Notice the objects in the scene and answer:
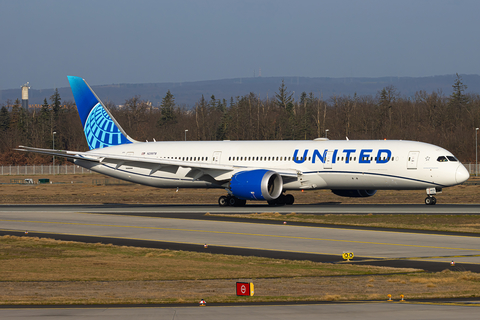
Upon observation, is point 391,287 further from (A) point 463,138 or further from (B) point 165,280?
(A) point 463,138

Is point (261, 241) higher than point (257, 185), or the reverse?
point (257, 185)

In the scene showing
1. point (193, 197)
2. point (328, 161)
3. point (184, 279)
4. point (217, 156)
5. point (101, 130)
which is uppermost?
point (101, 130)

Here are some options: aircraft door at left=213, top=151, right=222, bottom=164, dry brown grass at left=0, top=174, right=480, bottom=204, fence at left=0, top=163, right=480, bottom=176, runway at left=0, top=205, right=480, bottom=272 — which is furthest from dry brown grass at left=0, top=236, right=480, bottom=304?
fence at left=0, top=163, right=480, bottom=176

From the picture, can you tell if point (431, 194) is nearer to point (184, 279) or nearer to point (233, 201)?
point (233, 201)

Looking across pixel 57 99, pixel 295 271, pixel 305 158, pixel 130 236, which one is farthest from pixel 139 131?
pixel 295 271

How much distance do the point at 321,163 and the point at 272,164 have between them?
143 inches

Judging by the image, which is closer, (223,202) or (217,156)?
(223,202)

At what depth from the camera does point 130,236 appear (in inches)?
1043

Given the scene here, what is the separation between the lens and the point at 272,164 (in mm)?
40875

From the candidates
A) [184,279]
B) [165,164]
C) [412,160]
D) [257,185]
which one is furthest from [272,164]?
[184,279]

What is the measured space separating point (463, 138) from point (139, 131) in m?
72.5

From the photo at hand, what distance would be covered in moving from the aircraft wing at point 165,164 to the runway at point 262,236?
3.92m

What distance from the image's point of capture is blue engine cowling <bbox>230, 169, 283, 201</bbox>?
125ft

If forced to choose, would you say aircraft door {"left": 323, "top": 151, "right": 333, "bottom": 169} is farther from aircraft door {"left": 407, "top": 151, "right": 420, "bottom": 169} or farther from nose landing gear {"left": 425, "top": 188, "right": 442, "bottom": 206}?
nose landing gear {"left": 425, "top": 188, "right": 442, "bottom": 206}
